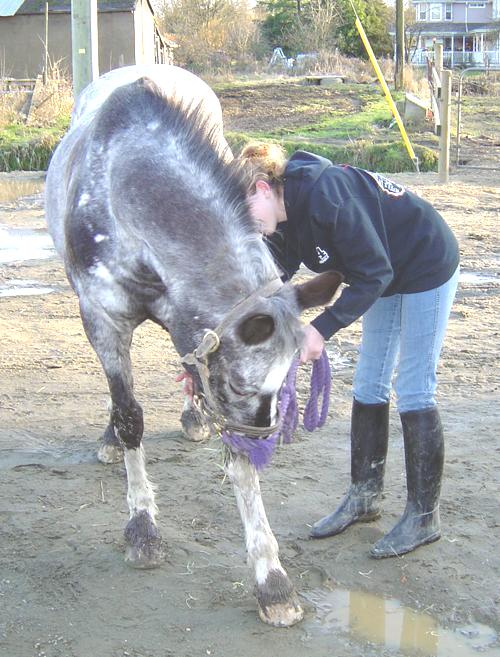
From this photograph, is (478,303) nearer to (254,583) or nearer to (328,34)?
(254,583)

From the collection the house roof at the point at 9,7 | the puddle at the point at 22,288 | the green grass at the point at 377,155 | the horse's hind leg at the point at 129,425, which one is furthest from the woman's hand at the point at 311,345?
the house roof at the point at 9,7

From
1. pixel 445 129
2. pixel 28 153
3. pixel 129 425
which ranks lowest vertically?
pixel 129 425

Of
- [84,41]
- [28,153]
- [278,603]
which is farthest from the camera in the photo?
[28,153]

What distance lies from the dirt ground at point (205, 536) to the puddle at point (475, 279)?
5.06ft

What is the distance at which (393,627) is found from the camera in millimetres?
3123

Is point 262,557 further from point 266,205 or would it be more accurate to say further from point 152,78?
point 152,78

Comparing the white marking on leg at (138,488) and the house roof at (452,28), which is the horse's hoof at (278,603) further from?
the house roof at (452,28)


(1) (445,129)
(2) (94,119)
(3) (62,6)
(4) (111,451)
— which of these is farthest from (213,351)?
(3) (62,6)

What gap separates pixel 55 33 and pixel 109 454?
30.0 metres

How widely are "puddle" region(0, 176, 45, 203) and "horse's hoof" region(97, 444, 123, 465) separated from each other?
26.7 feet

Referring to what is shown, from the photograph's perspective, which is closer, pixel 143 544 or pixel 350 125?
pixel 143 544

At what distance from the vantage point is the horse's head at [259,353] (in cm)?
279

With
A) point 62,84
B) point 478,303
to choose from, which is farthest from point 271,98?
point 478,303

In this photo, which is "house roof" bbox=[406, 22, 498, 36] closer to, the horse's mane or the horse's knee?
the horse's mane
